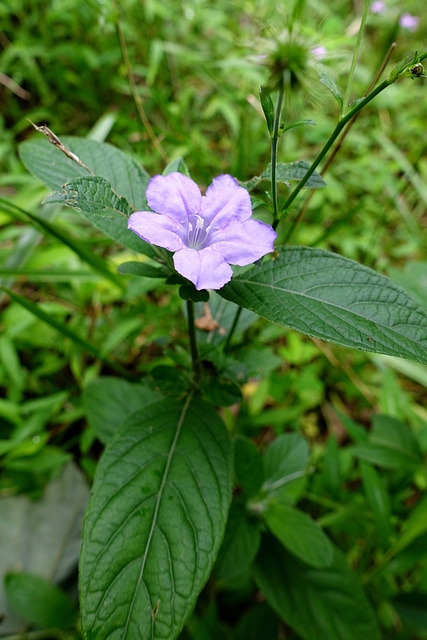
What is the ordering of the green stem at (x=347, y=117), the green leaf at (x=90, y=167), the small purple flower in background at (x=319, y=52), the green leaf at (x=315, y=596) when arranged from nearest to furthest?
the green stem at (x=347, y=117) < the green leaf at (x=90, y=167) < the green leaf at (x=315, y=596) < the small purple flower in background at (x=319, y=52)

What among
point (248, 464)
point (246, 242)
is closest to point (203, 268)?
point (246, 242)

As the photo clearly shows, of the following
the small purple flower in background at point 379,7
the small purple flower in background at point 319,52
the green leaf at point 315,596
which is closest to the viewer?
the green leaf at point 315,596

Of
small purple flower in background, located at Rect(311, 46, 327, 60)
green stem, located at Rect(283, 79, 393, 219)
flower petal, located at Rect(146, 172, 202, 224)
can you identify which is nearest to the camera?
green stem, located at Rect(283, 79, 393, 219)

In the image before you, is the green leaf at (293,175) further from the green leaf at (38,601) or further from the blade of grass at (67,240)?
the green leaf at (38,601)

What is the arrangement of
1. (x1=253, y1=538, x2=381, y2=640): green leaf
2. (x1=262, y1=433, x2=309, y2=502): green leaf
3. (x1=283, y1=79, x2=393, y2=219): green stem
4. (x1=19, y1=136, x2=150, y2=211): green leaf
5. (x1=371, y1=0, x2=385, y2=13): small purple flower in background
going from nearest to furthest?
(x1=283, y1=79, x2=393, y2=219): green stem
(x1=19, y1=136, x2=150, y2=211): green leaf
(x1=253, y1=538, x2=381, y2=640): green leaf
(x1=262, y1=433, x2=309, y2=502): green leaf
(x1=371, y1=0, x2=385, y2=13): small purple flower in background

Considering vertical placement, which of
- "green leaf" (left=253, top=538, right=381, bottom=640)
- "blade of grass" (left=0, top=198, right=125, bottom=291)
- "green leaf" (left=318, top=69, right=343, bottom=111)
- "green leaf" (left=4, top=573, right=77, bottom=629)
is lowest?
"green leaf" (left=4, top=573, right=77, bottom=629)

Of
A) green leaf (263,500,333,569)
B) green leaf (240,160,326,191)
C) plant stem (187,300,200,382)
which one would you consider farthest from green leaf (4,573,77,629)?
green leaf (240,160,326,191)

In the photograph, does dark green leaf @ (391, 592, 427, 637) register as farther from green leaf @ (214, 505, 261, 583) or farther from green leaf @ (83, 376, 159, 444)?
green leaf @ (83, 376, 159, 444)

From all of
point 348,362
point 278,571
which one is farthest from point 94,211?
point 348,362

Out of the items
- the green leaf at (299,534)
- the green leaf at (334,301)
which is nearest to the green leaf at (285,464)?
the green leaf at (299,534)
